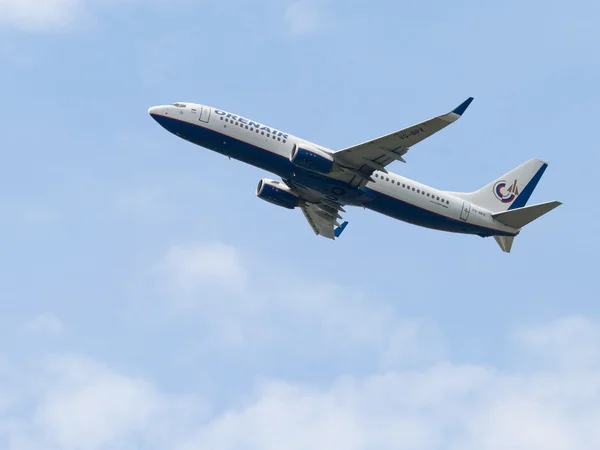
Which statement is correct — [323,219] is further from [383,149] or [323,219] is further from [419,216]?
[383,149]

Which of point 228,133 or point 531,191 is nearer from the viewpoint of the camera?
point 228,133

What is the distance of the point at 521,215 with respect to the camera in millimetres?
74125

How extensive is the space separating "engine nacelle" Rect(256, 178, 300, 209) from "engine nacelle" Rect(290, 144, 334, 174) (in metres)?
8.82

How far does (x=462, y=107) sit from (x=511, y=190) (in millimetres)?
18484

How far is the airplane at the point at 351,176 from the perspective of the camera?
225 ft

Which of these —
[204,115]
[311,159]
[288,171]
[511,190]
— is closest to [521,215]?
[511,190]

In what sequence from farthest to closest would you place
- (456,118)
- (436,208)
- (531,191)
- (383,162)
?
1. (531,191)
2. (436,208)
3. (383,162)
4. (456,118)

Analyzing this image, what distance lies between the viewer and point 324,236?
270ft

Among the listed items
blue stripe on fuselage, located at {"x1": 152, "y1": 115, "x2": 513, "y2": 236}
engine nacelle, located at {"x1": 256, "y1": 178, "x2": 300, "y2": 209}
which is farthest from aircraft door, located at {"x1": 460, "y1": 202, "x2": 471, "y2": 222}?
engine nacelle, located at {"x1": 256, "y1": 178, "x2": 300, "y2": 209}

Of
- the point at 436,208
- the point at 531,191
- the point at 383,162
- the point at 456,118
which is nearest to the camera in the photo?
the point at 456,118

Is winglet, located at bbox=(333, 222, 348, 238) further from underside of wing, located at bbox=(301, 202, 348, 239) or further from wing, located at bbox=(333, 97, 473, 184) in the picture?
wing, located at bbox=(333, 97, 473, 184)

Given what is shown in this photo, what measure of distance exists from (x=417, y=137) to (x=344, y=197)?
8901mm

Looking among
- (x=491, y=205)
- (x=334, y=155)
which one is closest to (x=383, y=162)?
(x=334, y=155)

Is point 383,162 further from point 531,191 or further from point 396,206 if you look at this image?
point 531,191
